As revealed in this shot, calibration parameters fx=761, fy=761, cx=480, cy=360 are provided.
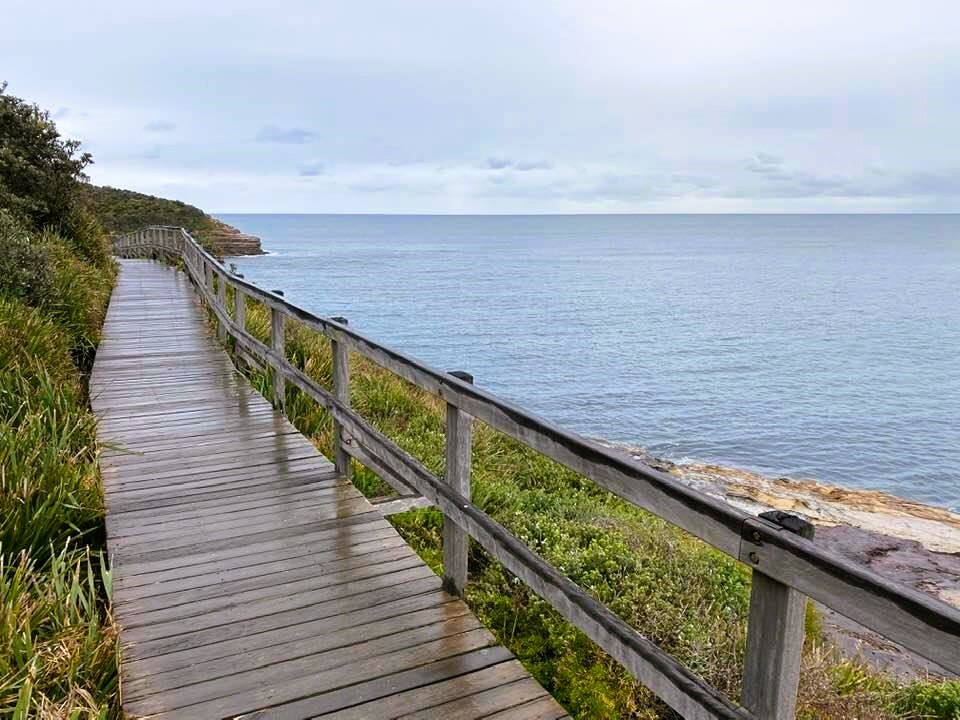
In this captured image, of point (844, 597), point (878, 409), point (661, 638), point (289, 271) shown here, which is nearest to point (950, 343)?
point (878, 409)

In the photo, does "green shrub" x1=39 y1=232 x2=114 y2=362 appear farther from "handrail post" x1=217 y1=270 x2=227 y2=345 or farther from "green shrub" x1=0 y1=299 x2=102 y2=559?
"green shrub" x1=0 y1=299 x2=102 y2=559

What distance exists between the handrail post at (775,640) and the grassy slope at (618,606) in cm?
193

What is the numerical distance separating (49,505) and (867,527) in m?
15.4

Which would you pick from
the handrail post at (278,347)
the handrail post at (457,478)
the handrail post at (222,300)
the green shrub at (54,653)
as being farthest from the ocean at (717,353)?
the green shrub at (54,653)

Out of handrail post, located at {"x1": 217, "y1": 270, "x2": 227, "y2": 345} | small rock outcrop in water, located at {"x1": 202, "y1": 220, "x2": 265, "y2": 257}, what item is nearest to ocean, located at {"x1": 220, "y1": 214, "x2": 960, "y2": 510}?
small rock outcrop in water, located at {"x1": 202, "y1": 220, "x2": 265, "y2": 257}

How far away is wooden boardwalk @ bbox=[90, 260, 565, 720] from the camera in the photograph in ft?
10.3

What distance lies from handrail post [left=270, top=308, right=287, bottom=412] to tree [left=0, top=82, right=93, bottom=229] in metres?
11.5

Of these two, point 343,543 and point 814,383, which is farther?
point 814,383

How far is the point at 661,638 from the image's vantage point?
15.6ft

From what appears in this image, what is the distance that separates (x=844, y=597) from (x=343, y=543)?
336 centimetres

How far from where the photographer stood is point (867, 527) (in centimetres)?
1559

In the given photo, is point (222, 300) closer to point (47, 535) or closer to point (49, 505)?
point (49, 505)

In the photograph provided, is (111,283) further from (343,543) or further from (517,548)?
(517,548)

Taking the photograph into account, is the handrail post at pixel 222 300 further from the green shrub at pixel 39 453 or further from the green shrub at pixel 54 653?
the green shrub at pixel 54 653
